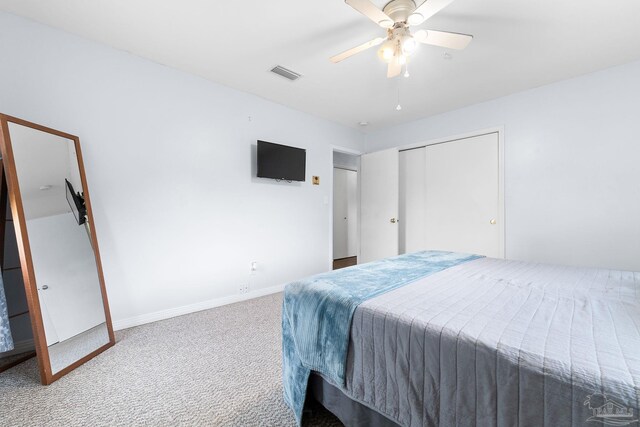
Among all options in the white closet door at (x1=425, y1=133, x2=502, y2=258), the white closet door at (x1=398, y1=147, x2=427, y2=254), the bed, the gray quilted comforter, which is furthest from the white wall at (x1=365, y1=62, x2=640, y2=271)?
the gray quilted comforter

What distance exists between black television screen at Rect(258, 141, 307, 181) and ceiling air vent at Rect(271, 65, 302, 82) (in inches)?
30.8

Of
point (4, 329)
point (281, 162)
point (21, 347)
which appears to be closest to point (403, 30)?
point (281, 162)

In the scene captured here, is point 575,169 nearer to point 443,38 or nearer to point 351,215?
point 443,38

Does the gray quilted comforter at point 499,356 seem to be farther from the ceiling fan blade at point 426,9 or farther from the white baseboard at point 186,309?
the white baseboard at point 186,309

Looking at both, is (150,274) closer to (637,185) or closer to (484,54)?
(484,54)

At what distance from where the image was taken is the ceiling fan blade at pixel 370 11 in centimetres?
146

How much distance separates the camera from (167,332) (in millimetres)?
2311

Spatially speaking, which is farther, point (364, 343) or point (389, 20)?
point (389, 20)

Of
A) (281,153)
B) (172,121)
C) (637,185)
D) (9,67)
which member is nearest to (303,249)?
(281,153)

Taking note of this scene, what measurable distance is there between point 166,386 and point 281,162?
250 centimetres

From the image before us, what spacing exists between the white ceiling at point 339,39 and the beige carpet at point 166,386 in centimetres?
247

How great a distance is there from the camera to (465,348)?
33.0 inches

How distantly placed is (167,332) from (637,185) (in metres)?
4.48

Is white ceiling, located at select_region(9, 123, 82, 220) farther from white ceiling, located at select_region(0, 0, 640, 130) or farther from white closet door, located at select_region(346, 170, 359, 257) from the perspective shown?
white closet door, located at select_region(346, 170, 359, 257)
